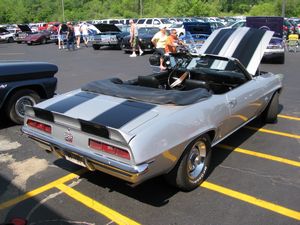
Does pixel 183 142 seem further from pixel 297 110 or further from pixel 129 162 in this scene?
pixel 297 110

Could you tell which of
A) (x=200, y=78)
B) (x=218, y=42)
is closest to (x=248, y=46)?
(x=218, y=42)

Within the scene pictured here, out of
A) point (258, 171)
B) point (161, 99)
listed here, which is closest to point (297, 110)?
point (258, 171)

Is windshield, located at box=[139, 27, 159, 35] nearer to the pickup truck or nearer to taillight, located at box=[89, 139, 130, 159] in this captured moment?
the pickup truck

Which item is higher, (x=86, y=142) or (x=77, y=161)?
(x=86, y=142)

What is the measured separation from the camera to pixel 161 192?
3934 mm

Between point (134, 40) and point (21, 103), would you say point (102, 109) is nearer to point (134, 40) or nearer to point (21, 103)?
point (21, 103)

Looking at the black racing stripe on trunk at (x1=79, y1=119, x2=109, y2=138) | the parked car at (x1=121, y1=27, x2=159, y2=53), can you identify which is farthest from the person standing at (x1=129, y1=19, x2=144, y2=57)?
the black racing stripe on trunk at (x1=79, y1=119, x2=109, y2=138)

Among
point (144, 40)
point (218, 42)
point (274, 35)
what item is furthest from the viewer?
point (144, 40)

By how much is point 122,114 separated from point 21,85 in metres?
3.16

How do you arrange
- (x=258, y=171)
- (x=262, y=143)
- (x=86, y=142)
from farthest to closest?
1. (x=262, y=143)
2. (x=258, y=171)
3. (x=86, y=142)

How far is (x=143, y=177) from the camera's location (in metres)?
3.25

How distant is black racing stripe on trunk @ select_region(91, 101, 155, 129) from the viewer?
11.4 feet

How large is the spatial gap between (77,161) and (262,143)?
9.83 feet

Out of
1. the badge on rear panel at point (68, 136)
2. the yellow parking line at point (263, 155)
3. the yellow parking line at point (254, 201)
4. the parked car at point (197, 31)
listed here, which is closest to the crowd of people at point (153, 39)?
the yellow parking line at point (263, 155)
